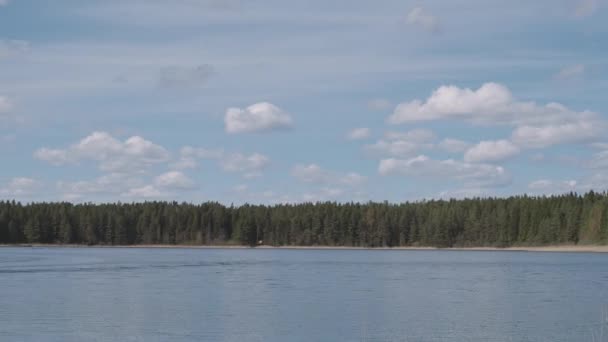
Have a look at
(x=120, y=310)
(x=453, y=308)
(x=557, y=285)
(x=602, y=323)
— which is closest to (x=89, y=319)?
(x=120, y=310)

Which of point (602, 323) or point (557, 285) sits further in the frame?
point (557, 285)

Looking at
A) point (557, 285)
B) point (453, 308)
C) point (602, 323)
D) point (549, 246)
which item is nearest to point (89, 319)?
point (453, 308)

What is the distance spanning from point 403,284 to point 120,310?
98.0ft

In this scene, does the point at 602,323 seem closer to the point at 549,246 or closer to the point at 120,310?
the point at 120,310

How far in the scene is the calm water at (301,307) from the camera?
147 feet

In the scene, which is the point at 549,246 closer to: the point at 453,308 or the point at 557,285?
the point at 557,285

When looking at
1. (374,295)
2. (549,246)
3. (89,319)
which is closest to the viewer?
(89,319)

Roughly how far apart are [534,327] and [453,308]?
975cm

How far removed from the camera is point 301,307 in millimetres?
57188

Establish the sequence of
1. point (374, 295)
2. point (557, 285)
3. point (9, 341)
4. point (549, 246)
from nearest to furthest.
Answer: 1. point (9, 341)
2. point (374, 295)
3. point (557, 285)
4. point (549, 246)

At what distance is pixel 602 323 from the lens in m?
48.8

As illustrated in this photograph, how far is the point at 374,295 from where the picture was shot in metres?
66.2

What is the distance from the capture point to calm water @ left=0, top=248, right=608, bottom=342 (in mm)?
44719

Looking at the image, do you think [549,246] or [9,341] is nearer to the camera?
[9,341]
